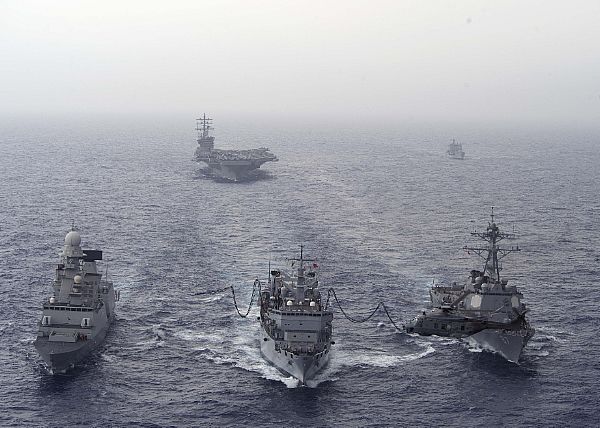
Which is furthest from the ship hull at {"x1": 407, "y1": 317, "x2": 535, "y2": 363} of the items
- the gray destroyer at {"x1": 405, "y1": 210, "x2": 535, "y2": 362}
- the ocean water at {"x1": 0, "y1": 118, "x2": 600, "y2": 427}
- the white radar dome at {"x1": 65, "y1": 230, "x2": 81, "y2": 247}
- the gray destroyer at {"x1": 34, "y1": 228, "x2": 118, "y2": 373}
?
the white radar dome at {"x1": 65, "y1": 230, "x2": 81, "y2": 247}

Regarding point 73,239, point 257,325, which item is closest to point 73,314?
point 73,239

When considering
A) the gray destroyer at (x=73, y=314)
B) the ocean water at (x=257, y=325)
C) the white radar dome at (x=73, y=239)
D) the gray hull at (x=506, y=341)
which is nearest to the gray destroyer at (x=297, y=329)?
the ocean water at (x=257, y=325)

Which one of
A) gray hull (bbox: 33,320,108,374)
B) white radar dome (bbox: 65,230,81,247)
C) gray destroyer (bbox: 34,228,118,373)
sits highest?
white radar dome (bbox: 65,230,81,247)

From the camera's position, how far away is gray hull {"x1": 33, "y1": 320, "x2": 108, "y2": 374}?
258 feet

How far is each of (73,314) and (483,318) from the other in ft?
155

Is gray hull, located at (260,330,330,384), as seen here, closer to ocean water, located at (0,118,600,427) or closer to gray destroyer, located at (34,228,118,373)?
ocean water, located at (0,118,600,427)

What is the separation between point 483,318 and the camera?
89.3 metres

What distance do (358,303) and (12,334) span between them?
1706 inches

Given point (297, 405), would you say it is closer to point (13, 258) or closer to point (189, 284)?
point (189, 284)

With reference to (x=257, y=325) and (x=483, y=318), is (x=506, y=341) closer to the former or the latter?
(x=483, y=318)

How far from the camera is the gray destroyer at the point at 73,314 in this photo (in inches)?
3155

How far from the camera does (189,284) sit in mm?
109312

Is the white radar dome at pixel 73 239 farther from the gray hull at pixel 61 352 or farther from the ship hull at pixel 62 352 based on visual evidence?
the gray hull at pixel 61 352

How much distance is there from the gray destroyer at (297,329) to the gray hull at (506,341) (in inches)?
704
